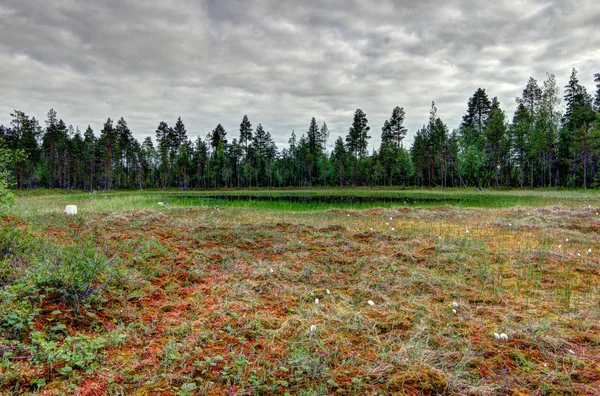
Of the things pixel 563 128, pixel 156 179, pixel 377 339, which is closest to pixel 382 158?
pixel 563 128

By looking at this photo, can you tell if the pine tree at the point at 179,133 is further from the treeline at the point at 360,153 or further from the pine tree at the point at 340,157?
the pine tree at the point at 340,157

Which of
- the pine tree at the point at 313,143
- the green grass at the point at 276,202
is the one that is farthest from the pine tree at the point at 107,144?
the pine tree at the point at 313,143

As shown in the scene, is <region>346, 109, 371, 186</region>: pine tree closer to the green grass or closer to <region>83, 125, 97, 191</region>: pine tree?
the green grass

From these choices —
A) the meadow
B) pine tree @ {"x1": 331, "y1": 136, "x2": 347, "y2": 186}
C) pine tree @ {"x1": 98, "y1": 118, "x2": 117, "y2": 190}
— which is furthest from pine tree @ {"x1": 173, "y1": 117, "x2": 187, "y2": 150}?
the meadow

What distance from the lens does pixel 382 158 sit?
7106 cm

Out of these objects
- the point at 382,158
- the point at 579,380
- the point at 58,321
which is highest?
the point at 382,158

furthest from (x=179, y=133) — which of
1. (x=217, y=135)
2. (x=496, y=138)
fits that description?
(x=496, y=138)

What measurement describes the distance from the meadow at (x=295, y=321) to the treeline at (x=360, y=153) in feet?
176

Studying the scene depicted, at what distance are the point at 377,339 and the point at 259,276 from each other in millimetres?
3102

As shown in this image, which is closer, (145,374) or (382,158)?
(145,374)

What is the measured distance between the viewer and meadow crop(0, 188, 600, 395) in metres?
3.15

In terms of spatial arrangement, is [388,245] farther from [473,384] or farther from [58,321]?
[58,321]

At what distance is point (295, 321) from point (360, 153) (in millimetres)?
75037

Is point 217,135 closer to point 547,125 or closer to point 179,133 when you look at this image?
point 179,133
